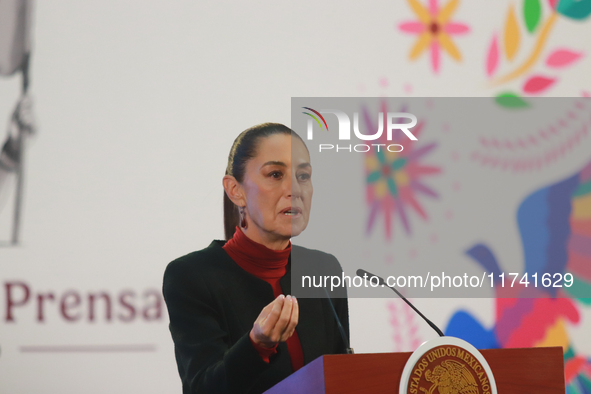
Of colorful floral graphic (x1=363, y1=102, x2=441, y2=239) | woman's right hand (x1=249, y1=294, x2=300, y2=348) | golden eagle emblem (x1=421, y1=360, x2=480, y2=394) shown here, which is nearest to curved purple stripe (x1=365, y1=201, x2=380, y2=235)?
colorful floral graphic (x1=363, y1=102, x2=441, y2=239)

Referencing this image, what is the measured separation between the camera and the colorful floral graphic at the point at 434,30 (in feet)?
9.03

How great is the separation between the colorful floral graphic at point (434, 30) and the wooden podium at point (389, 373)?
174cm

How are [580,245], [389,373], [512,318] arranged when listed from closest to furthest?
[389,373] → [512,318] → [580,245]

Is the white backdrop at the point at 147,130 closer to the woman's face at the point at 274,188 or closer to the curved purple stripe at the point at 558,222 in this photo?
the curved purple stripe at the point at 558,222

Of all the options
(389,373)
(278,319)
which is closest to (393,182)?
(278,319)

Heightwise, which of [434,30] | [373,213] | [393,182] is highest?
[434,30]

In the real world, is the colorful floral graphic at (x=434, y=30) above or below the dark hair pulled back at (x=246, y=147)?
above

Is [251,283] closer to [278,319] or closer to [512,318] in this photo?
[278,319]

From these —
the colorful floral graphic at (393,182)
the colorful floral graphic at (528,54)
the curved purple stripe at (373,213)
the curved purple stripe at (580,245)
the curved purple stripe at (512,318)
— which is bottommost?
the curved purple stripe at (512,318)

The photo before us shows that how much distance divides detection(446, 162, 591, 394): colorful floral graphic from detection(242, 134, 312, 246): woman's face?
905 millimetres

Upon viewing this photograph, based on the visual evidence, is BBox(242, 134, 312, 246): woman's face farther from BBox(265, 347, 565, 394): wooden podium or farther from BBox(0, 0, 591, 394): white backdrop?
BBox(265, 347, 565, 394): wooden podium

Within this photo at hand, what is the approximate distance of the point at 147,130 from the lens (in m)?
2.63

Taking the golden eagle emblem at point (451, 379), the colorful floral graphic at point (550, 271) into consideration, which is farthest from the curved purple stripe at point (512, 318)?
the golden eagle emblem at point (451, 379)

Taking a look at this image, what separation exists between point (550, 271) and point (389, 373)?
69.2 inches
